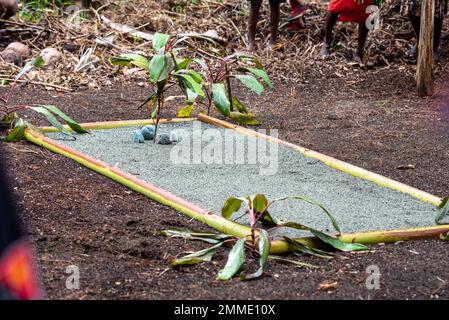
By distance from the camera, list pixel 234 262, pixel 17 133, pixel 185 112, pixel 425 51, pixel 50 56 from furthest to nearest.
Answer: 1. pixel 50 56
2. pixel 425 51
3. pixel 185 112
4. pixel 17 133
5. pixel 234 262

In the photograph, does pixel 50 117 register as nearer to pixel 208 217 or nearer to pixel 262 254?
pixel 208 217

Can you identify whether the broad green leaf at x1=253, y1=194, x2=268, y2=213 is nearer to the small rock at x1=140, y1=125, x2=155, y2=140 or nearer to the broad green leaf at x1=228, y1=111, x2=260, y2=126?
the small rock at x1=140, y1=125, x2=155, y2=140

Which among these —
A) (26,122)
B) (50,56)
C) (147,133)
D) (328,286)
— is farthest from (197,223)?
(50,56)

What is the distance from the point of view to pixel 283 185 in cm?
358

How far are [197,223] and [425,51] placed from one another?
316cm

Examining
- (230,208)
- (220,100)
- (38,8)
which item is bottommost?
(230,208)

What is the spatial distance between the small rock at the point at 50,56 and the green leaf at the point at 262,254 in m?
4.20

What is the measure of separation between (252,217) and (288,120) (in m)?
2.38

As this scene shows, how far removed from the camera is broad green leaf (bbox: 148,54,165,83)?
3977mm

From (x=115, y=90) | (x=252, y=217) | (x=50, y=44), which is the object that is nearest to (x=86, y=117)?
(x=115, y=90)

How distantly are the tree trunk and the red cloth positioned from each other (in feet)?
3.27

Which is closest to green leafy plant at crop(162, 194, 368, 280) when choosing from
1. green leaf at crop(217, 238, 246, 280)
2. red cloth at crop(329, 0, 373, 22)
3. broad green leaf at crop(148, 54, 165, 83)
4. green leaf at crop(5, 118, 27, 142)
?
green leaf at crop(217, 238, 246, 280)

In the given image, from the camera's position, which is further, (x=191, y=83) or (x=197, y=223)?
(x=191, y=83)

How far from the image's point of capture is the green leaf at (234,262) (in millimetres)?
2438
